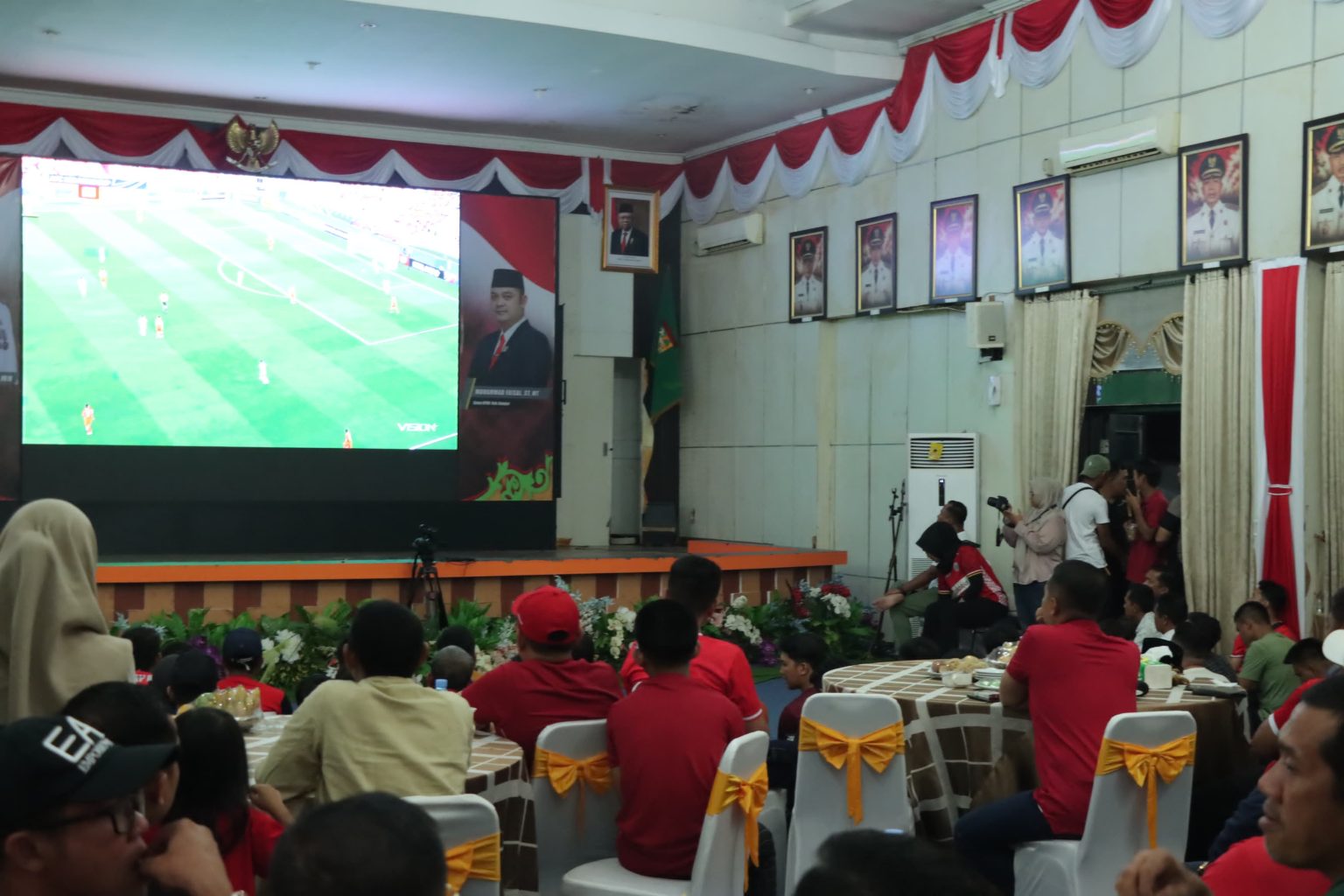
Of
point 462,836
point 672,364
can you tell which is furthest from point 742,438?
point 462,836

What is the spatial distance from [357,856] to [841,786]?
3.10 meters

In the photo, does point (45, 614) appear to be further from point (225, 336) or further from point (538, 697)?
point (225, 336)

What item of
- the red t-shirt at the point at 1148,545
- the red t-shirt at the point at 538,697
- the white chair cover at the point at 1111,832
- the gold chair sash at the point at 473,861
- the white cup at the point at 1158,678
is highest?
the red t-shirt at the point at 1148,545

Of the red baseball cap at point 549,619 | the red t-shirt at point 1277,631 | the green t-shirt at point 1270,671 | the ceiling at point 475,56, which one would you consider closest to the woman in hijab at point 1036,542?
the red t-shirt at point 1277,631

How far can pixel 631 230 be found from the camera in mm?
13633

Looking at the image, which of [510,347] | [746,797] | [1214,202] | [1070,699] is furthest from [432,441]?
[746,797]

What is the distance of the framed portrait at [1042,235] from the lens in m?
9.78

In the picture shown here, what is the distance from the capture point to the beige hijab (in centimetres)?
279

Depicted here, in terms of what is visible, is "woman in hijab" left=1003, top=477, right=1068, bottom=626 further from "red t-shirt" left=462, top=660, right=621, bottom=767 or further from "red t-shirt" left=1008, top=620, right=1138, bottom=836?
"red t-shirt" left=462, top=660, right=621, bottom=767

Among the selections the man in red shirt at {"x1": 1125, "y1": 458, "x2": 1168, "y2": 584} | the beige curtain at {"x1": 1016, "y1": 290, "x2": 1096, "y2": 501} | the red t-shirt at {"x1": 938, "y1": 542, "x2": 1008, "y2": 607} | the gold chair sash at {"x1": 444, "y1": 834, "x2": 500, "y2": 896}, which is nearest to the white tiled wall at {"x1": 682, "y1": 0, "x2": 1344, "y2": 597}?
the beige curtain at {"x1": 1016, "y1": 290, "x2": 1096, "y2": 501}

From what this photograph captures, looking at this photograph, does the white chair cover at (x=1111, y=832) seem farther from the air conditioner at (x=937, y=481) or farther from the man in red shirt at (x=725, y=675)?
the air conditioner at (x=937, y=481)

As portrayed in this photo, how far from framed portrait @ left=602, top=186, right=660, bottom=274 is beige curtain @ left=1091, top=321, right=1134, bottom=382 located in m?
5.14

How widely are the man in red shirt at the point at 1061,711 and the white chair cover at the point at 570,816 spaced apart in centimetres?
111

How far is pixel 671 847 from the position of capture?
3.54m
